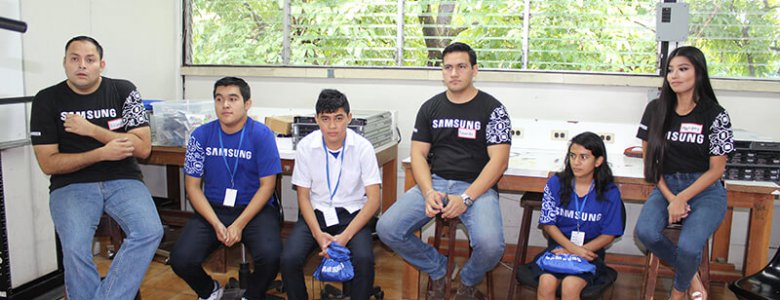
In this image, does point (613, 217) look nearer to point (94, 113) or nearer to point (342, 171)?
point (342, 171)

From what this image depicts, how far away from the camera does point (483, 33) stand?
3.79m

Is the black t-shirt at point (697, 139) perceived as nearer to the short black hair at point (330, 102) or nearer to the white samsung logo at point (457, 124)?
the white samsung logo at point (457, 124)

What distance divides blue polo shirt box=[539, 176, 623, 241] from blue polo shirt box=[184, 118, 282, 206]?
1.22m

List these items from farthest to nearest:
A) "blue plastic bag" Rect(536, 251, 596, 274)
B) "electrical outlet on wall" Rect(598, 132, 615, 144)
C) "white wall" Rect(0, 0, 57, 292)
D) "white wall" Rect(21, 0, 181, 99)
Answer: "electrical outlet on wall" Rect(598, 132, 615, 144) → "white wall" Rect(21, 0, 181, 99) → "white wall" Rect(0, 0, 57, 292) → "blue plastic bag" Rect(536, 251, 596, 274)

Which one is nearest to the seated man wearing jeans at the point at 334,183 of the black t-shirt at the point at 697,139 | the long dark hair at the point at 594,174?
the long dark hair at the point at 594,174

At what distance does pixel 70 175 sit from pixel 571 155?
7.09 feet

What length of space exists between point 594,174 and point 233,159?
1600 mm

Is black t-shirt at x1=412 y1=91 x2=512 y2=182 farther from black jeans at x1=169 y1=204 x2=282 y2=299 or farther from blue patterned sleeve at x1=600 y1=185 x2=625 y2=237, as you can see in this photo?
black jeans at x1=169 y1=204 x2=282 y2=299

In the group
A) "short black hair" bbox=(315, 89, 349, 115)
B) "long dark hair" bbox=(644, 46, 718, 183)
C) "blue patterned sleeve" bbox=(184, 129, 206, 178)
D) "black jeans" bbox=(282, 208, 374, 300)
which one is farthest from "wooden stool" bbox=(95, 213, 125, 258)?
"long dark hair" bbox=(644, 46, 718, 183)

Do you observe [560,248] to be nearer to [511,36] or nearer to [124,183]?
[511,36]

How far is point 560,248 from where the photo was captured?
252 centimetres

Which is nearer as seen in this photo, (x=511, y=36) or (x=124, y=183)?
(x=124, y=183)

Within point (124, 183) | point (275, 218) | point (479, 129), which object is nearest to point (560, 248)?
point (479, 129)

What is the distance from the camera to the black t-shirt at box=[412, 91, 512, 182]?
273cm
